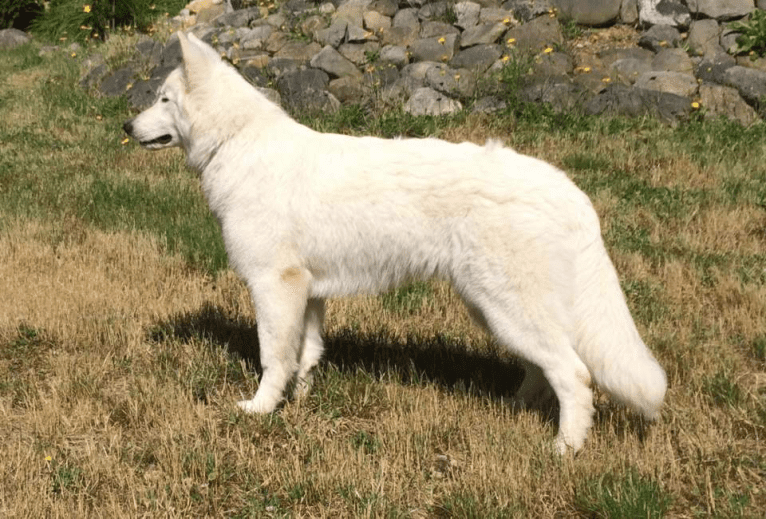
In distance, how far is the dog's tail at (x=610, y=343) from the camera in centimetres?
363

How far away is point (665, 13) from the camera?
1086 centimetres

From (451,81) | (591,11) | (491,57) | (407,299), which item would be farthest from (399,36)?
(407,299)

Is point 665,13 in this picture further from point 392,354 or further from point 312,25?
point 392,354

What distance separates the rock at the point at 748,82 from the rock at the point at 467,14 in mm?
3416

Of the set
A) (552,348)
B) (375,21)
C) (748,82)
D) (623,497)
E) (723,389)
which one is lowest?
(375,21)

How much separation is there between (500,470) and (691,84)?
7.35m

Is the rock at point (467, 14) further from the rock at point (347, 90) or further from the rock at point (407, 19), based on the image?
the rock at point (347, 90)

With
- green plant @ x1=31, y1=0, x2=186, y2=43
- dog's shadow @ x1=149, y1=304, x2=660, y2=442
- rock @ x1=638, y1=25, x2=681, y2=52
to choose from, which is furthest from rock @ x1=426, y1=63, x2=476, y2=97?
green plant @ x1=31, y1=0, x2=186, y2=43

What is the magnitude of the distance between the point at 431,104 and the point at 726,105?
3333mm

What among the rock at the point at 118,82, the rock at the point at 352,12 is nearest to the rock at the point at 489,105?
the rock at the point at 352,12

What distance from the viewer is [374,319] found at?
18.2 ft

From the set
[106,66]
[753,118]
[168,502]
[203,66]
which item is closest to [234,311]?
[203,66]

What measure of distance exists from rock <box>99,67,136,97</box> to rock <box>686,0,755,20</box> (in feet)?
26.2

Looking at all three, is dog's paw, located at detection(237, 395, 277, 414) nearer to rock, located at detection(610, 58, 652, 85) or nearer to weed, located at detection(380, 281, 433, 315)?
weed, located at detection(380, 281, 433, 315)
